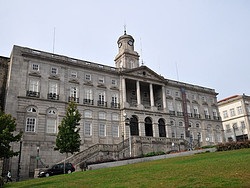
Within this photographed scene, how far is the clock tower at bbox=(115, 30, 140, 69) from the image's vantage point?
5472 centimetres

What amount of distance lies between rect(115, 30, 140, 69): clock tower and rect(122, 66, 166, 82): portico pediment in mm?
4721

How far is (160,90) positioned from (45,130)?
25768mm

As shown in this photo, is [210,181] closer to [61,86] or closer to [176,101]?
[61,86]

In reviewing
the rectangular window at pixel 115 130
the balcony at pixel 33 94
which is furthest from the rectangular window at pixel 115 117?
the balcony at pixel 33 94

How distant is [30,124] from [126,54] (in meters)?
25.9

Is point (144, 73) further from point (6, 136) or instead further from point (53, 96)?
point (6, 136)

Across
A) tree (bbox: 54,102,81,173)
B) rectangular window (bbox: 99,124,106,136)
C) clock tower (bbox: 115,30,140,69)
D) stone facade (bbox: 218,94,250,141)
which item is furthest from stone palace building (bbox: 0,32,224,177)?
stone facade (bbox: 218,94,250,141)

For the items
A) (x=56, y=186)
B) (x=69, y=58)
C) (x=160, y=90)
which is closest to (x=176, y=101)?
(x=160, y=90)

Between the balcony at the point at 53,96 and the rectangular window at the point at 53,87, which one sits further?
the rectangular window at the point at 53,87

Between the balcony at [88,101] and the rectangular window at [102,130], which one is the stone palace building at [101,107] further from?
the rectangular window at [102,130]

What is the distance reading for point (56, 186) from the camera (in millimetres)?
16031

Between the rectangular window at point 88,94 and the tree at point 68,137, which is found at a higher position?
the rectangular window at point 88,94

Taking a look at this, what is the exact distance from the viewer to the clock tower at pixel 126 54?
2154 inches

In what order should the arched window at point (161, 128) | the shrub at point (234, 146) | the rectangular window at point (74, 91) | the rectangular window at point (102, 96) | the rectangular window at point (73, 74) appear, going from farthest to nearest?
the arched window at point (161, 128) → the rectangular window at point (102, 96) → the rectangular window at point (73, 74) → the rectangular window at point (74, 91) → the shrub at point (234, 146)
